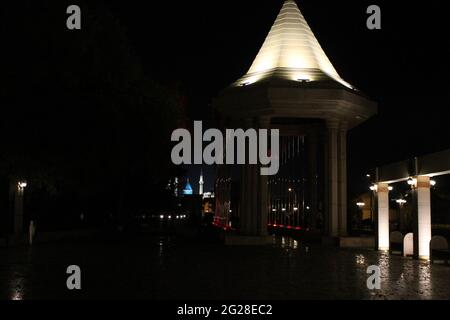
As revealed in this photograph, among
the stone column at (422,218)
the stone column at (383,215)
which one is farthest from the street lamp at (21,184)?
the stone column at (422,218)

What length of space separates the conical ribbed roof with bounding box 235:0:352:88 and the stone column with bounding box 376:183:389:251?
612 cm

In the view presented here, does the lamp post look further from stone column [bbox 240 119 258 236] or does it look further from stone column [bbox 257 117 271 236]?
stone column [bbox 257 117 271 236]

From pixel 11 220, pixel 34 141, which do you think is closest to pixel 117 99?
pixel 34 141

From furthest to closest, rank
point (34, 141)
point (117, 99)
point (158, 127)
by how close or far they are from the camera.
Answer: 1. point (158, 127)
2. point (117, 99)
3. point (34, 141)

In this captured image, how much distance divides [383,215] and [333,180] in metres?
4.57

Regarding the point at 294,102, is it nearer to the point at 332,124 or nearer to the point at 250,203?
the point at 332,124

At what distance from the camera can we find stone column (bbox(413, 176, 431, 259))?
73.7 ft

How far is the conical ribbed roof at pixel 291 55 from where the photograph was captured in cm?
3119

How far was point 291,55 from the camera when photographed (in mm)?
32156

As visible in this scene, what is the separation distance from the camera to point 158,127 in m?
28.0

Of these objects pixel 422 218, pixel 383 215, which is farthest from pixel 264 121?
pixel 422 218

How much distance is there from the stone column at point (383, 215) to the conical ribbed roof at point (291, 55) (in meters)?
6.12
